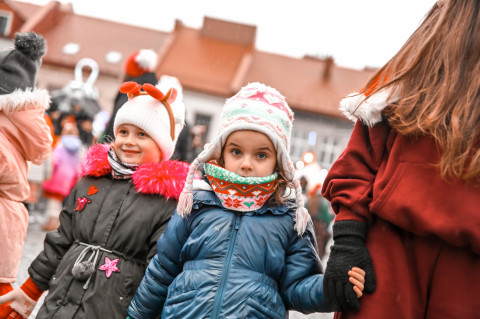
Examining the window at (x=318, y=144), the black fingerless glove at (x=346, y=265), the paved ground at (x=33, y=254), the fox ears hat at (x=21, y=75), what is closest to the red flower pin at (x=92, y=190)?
the fox ears hat at (x=21, y=75)

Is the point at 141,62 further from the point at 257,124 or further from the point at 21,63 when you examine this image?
the point at 257,124

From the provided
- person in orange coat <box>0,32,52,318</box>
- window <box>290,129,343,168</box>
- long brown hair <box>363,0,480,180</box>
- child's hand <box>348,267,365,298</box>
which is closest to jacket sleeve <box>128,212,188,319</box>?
child's hand <box>348,267,365,298</box>

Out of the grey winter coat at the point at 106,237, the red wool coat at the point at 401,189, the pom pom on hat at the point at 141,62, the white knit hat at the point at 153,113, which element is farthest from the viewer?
the pom pom on hat at the point at 141,62

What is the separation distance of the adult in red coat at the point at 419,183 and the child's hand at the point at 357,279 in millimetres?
30

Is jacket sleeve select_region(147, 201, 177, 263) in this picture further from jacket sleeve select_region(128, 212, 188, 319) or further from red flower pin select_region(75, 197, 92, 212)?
red flower pin select_region(75, 197, 92, 212)

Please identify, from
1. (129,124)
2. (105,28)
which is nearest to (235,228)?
(129,124)

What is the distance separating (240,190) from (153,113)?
1091 millimetres

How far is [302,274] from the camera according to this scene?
2680 millimetres

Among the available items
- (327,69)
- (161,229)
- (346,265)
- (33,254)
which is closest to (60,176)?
(33,254)

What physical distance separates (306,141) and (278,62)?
462 centimetres

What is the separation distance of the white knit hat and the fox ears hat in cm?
65

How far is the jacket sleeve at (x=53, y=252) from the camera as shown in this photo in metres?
3.43

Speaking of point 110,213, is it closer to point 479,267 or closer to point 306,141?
point 479,267

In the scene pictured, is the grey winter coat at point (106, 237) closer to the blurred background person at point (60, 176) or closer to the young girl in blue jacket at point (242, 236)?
the young girl in blue jacket at point (242, 236)
